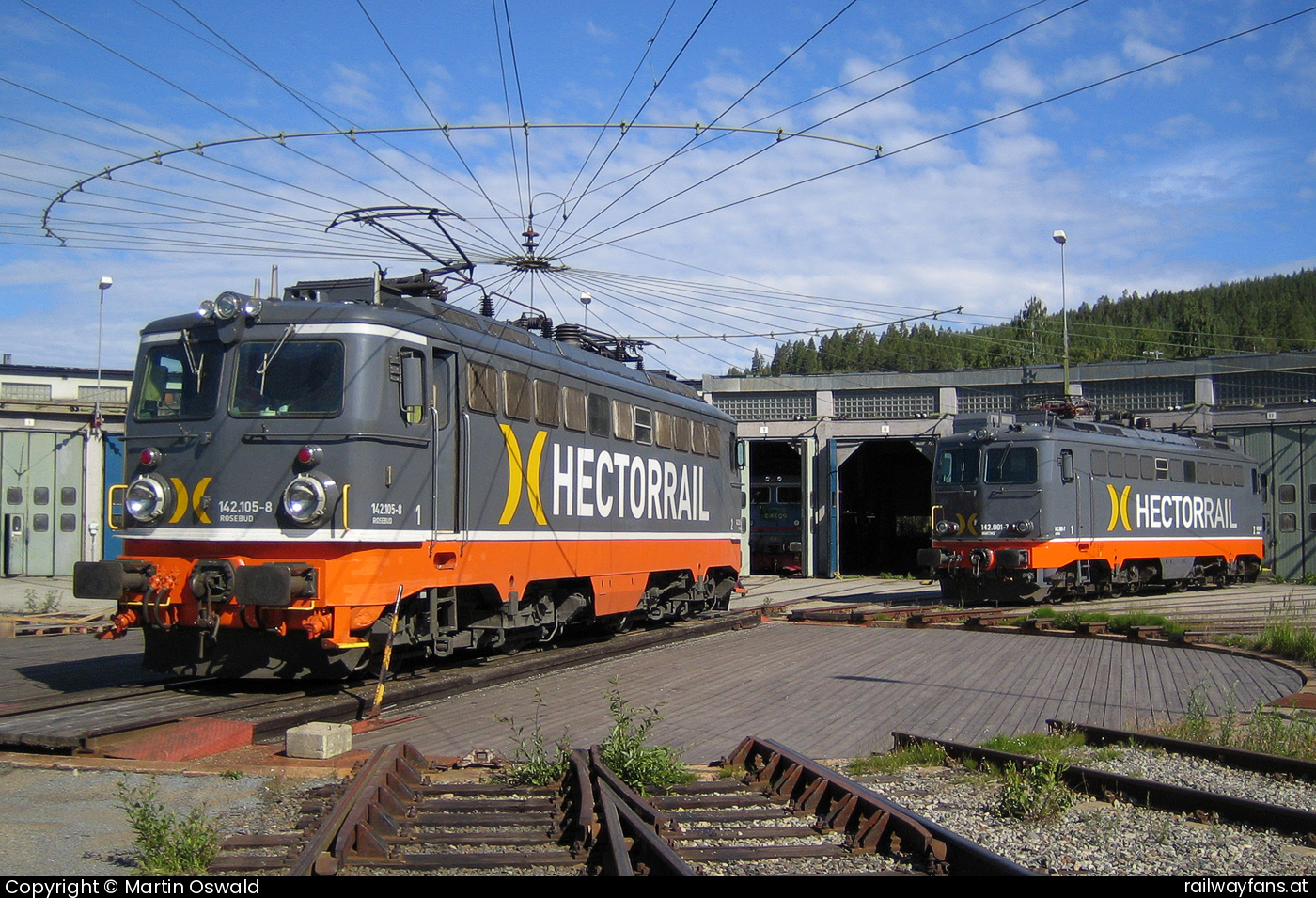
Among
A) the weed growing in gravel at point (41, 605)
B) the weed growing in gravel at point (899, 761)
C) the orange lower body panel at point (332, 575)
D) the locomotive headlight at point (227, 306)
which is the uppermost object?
the locomotive headlight at point (227, 306)

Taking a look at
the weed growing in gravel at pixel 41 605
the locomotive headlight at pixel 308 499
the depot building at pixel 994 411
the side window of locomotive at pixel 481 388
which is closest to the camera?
the locomotive headlight at pixel 308 499

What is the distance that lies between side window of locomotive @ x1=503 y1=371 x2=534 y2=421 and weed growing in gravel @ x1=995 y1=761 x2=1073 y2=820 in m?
6.99

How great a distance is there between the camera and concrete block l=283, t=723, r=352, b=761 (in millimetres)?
7336

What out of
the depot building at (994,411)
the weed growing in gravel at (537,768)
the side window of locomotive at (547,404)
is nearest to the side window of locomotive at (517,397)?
the side window of locomotive at (547,404)

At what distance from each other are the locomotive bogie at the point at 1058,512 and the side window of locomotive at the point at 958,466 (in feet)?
0.07

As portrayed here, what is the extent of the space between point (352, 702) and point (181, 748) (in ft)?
6.05

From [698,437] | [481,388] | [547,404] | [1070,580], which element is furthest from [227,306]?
[1070,580]

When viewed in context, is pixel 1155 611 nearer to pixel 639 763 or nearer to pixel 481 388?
pixel 481 388

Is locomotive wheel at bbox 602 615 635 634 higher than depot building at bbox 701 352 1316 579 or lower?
lower

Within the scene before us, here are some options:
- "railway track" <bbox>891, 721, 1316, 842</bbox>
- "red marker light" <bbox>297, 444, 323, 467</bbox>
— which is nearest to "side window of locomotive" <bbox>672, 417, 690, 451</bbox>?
"red marker light" <bbox>297, 444, 323, 467</bbox>

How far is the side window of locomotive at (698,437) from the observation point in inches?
685

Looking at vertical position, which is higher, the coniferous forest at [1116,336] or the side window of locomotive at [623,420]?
the coniferous forest at [1116,336]

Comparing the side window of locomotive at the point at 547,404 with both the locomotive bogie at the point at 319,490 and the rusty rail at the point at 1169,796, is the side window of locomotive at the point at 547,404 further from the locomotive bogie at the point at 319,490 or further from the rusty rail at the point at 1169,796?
the rusty rail at the point at 1169,796

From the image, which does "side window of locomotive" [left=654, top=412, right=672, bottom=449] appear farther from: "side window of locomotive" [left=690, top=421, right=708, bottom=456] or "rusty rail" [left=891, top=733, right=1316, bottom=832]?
"rusty rail" [left=891, top=733, right=1316, bottom=832]
